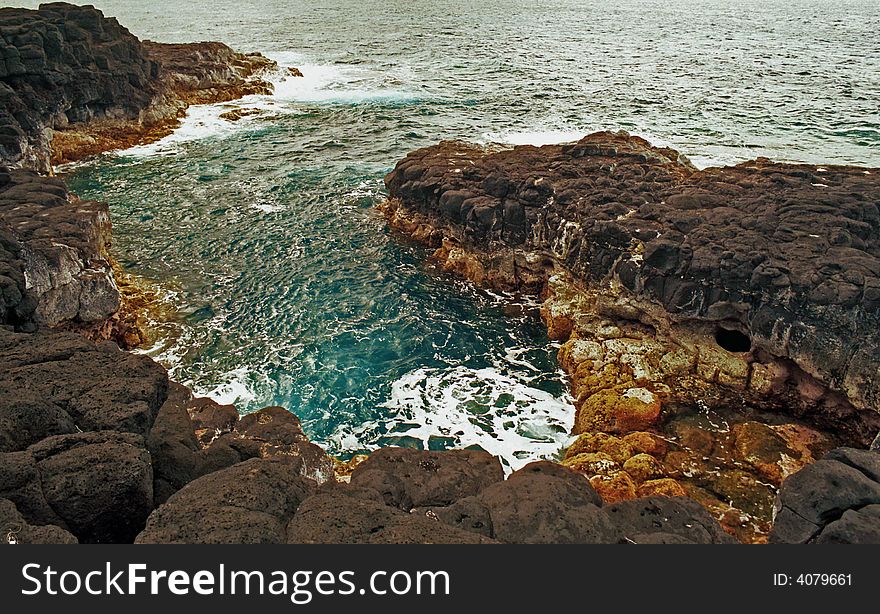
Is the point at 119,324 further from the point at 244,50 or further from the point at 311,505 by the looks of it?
the point at 244,50

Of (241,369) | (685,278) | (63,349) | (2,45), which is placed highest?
(2,45)

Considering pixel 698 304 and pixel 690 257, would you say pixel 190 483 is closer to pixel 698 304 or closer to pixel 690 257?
pixel 698 304

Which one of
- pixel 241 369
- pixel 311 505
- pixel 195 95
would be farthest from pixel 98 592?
pixel 195 95

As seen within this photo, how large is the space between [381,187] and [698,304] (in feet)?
77.3

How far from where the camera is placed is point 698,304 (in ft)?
73.3

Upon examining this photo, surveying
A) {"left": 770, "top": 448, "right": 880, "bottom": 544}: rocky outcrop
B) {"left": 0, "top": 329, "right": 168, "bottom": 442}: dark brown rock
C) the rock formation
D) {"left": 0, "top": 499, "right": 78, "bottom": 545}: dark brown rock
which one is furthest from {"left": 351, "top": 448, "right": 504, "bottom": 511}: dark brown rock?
{"left": 770, "top": 448, "right": 880, "bottom": 544}: rocky outcrop

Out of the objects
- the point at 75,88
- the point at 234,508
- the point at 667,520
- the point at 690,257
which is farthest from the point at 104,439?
the point at 75,88

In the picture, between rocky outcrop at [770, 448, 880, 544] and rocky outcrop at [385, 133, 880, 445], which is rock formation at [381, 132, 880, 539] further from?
rocky outcrop at [770, 448, 880, 544]

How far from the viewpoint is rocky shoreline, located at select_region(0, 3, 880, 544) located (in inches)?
407

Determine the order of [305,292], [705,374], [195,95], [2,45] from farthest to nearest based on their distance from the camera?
[195,95] < [2,45] < [305,292] < [705,374]

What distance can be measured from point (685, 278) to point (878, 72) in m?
63.9

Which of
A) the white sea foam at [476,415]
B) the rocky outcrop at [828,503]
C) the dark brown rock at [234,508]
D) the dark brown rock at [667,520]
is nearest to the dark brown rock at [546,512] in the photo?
the dark brown rock at [667,520]

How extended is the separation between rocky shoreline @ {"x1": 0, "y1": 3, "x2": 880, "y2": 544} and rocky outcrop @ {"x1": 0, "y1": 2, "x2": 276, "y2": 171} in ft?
0.86

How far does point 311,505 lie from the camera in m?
10.3
